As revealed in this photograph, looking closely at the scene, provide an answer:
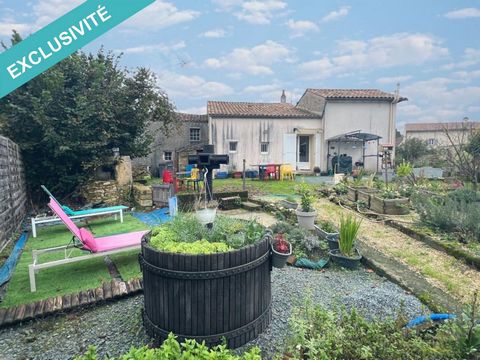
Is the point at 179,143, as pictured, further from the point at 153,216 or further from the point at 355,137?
the point at 153,216

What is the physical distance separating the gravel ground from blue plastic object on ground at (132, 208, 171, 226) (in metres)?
3.96

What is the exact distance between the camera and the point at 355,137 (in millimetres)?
17672

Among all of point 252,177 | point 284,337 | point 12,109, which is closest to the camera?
point 284,337

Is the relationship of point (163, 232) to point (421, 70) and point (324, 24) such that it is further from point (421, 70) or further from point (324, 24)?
point (421, 70)

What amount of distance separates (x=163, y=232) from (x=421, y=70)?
10585mm

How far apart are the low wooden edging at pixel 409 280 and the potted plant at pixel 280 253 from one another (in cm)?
154

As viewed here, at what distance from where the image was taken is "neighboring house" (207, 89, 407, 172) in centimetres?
1825

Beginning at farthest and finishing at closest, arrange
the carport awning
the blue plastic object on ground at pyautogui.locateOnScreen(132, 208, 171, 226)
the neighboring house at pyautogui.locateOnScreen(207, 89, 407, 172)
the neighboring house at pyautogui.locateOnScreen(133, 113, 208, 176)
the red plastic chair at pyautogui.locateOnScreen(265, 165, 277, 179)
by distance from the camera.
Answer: the neighboring house at pyautogui.locateOnScreen(207, 89, 407, 172)
the neighboring house at pyautogui.locateOnScreen(133, 113, 208, 176)
the carport awning
the red plastic chair at pyautogui.locateOnScreen(265, 165, 277, 179)
the blue plastic object on ground at pyautogui.locateOnScreen(132, 208, 171, 226)

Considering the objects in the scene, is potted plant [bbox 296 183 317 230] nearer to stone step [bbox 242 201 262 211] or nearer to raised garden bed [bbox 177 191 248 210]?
stone step [bbox 242 201 262 211]

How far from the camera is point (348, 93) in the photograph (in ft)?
62.8

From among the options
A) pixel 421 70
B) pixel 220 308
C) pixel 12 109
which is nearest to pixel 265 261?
pixel 220 308

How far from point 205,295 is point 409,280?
276 centimetres

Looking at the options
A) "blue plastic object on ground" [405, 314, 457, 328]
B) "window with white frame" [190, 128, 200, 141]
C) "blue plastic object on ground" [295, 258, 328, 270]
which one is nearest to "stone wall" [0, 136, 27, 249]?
"blue plastic object on ground" [295, 258, 328, 270]

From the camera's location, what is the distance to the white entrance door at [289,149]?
18.6m
